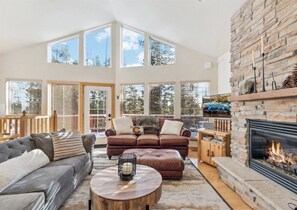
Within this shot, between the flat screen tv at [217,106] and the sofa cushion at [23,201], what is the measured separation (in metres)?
3.49

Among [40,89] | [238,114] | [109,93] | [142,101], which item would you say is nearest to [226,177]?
[238,114]

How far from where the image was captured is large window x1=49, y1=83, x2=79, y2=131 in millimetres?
5895

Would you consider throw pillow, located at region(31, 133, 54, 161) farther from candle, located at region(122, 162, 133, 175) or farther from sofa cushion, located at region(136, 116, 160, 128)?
sofa cushion, located at region(136, 116, 160, 128)

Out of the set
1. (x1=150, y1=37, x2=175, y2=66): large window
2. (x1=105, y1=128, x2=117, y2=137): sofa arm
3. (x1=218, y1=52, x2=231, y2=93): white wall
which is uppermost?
(x1=150, y1=37, x2=175, y2=66): large window

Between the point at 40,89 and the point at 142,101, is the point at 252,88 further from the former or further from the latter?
the point at 40,89

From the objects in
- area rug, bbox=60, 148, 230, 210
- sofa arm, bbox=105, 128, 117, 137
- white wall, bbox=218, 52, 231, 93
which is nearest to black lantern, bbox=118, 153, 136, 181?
area rug, bbox=60, 148, 230, 210

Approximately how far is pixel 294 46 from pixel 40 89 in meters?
5.98

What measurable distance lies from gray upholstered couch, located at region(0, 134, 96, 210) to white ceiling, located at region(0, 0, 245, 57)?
9.61 ft

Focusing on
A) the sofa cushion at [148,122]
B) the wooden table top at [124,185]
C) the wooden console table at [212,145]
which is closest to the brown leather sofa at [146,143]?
the wooden console table at [212,145]

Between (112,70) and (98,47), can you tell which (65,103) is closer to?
(112,70)

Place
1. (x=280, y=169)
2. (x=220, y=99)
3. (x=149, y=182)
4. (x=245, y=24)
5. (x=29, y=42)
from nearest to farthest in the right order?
1. (x=149, y=182)
2. (x=280, y=169)
3. (x=245, y=24)
4. (x=220, y=99)
5. (x=29, y=42)

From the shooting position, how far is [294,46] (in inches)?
80.4

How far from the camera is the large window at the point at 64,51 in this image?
19.4 feet

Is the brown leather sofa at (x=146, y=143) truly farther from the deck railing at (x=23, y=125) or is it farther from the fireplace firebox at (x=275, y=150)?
the deck railing at (x=23, y=125)
